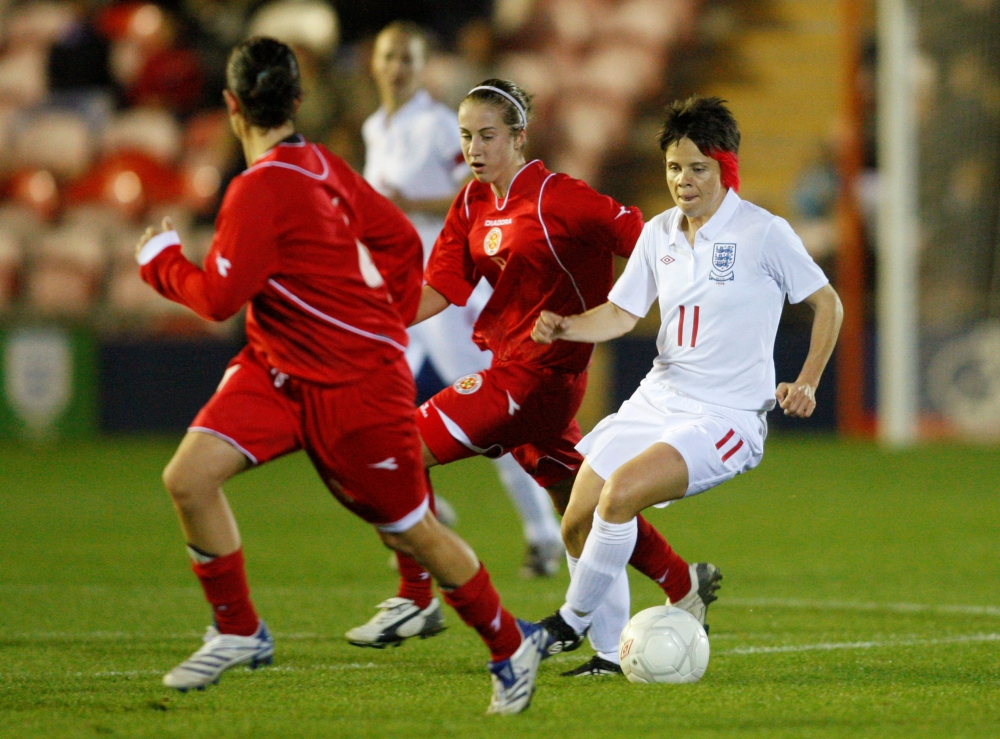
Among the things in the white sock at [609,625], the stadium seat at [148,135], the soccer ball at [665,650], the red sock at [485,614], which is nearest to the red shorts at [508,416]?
the white sock at [609,625]

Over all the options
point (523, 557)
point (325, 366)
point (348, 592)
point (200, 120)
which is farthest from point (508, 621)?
point (200, 120)

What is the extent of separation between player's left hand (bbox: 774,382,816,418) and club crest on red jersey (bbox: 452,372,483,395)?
1.24m

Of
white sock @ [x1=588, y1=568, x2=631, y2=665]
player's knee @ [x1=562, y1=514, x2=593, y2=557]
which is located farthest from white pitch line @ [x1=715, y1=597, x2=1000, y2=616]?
player's knee @ [x1=562, y1=514, x2=593, y2=557]

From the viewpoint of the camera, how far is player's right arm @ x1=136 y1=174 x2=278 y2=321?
401 centimetres

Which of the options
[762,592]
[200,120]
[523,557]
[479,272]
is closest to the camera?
[479,272]

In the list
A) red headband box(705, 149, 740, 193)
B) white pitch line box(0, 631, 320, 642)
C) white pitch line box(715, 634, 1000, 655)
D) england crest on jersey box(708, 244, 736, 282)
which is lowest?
white pitch line box(715, 634, 1000, 655)

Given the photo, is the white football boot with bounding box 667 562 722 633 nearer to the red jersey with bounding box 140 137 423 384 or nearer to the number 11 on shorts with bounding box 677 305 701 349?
the number 11 on shorts with bounding box 677 305 701 349

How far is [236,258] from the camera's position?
4016 millimetres

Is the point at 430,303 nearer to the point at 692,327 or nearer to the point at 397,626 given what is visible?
the point at 692,327

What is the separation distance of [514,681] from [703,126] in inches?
73.4

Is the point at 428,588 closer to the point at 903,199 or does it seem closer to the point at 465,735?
the point at 465,735

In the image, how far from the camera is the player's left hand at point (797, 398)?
4480 millimetres

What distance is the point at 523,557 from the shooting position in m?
8.02

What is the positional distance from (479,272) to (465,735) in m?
2.05
